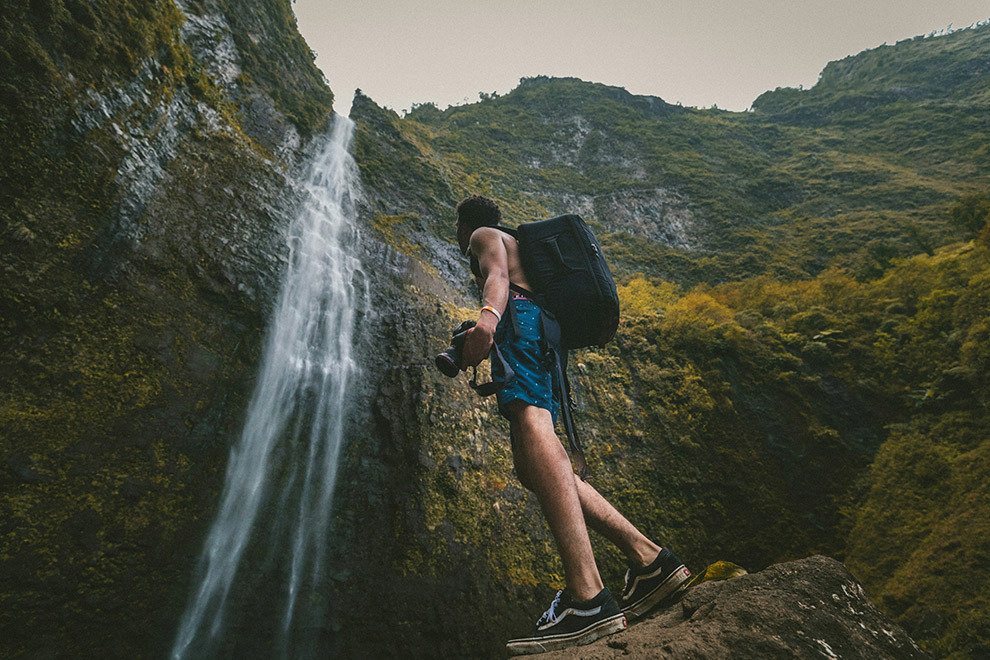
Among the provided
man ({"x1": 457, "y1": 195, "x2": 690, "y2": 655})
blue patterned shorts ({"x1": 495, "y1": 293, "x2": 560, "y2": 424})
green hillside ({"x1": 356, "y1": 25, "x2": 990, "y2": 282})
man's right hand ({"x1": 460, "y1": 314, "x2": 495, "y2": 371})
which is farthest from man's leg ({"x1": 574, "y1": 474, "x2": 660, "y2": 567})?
green hillside ({"x1": 356, "y1": 25, "x2": 990, "y2": 282})

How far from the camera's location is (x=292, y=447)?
5.59 m

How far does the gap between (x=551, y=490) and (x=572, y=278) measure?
1080 millimetres

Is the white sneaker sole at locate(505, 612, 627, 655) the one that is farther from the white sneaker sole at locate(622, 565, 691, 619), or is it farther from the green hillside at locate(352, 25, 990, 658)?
the green hillside at locate(352, 25, 990, 658)

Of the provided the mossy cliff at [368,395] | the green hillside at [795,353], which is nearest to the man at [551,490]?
the mossy cliff at [368,395]

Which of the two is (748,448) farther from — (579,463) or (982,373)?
(579,463)

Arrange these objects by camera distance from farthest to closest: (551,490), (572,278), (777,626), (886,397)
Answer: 1. (886,397)
2. (572,278)
3. (551,490)
4. (777,626)

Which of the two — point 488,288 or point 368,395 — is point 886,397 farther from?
point 368,395

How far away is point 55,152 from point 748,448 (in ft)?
33.9

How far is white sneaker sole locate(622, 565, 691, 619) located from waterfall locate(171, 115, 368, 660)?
4253mm

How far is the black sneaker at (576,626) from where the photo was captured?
1.52 m

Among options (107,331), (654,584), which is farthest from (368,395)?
(654,584)

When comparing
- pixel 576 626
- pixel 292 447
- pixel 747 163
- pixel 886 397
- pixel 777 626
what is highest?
pixel 747 163

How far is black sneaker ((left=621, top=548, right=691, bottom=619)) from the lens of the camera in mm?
1917

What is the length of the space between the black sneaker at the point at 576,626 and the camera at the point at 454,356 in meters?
1.00
